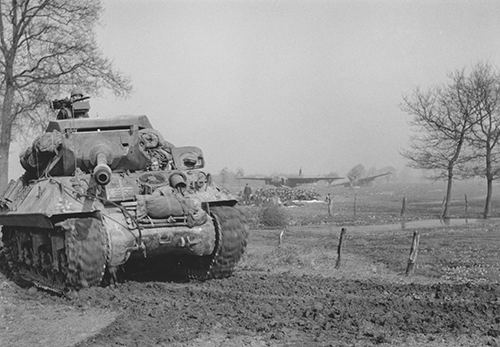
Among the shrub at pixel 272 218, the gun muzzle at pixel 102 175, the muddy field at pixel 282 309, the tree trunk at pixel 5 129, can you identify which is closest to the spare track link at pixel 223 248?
the muddy field at pixel 282 309

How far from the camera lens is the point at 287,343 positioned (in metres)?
6.66

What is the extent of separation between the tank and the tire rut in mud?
0.53 m

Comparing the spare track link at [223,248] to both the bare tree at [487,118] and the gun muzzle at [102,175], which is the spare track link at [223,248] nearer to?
the gun muzzle at [102,175]

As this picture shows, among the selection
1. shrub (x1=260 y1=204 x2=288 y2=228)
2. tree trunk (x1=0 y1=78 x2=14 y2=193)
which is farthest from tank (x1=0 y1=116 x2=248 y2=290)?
shrub (x1=260 y1=204 x2=288 y2=228)

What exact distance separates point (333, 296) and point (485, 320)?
2210 millimetres

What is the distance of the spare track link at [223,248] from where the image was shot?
1055 centimetres

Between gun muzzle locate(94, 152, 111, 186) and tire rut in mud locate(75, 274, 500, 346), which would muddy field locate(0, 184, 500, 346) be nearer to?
tire rut in mud locate(75, 274, 500, 346)

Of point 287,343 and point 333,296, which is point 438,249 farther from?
point 287,343

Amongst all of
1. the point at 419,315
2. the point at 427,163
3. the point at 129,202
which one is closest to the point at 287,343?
the point at 419,315

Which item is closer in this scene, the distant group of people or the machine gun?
the machine gun

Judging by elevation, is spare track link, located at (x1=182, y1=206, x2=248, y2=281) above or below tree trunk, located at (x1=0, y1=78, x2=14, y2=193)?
below

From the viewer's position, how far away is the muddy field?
6.93 meters

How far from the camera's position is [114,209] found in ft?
32.9

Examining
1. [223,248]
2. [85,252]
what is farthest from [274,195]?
[85,252]
